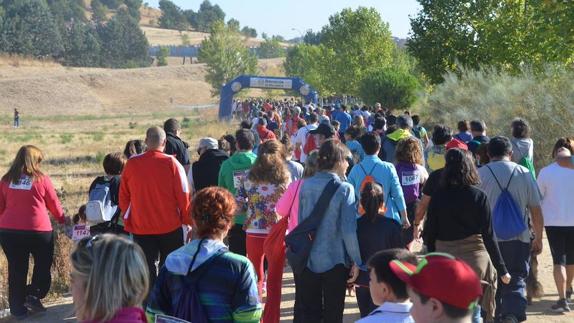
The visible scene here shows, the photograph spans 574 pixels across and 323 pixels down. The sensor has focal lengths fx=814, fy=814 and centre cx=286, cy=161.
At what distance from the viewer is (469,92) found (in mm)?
29266

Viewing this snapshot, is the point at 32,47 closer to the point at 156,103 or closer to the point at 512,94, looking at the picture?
the point at 156,103

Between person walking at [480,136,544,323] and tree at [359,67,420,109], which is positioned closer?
person walking at [480,136,544,323]

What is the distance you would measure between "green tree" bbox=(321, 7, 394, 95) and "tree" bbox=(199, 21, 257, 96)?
3300 centimetres

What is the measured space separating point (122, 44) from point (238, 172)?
448 feet

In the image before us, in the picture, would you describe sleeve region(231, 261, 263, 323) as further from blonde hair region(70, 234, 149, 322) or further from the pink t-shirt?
the pink t-shirt

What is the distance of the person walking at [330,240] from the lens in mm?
6270

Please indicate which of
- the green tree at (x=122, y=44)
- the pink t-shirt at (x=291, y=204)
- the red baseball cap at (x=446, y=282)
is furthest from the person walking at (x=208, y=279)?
the green tree at (x=122, y=44)

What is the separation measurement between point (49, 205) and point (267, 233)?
7.81 ft

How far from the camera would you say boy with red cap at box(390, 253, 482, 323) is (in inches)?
117

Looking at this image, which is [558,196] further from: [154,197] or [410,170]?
[154,197]

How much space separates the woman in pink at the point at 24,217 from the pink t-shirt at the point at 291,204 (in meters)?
2.86

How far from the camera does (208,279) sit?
14.4 ft

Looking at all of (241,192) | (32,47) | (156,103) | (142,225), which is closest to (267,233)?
(241,192)

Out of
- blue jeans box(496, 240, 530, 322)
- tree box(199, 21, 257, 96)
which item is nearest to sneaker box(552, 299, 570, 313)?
blue jeans box(496, 240, 530, 322)
